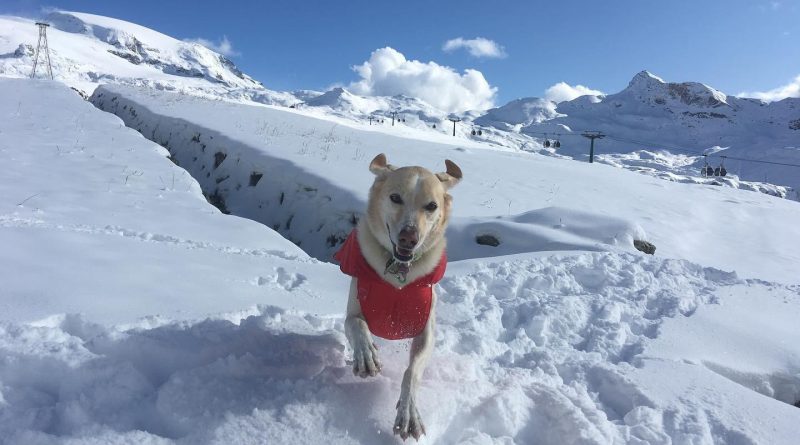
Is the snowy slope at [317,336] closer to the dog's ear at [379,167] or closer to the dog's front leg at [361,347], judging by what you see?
the dog's front leg at [361,347]

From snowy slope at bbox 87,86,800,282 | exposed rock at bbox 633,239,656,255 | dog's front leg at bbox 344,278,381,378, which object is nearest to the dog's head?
dog's front leg at bbox 344,278,381,378

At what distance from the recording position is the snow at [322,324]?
7.60 feet

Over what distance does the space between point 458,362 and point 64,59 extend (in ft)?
628

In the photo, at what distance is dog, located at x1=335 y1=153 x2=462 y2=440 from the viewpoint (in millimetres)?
2859

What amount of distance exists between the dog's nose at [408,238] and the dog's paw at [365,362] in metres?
0.63

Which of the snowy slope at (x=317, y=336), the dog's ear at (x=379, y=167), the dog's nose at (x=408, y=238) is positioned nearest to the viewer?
the snowy slope at (x=317, y=336)

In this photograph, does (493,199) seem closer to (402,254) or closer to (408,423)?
(402,254)

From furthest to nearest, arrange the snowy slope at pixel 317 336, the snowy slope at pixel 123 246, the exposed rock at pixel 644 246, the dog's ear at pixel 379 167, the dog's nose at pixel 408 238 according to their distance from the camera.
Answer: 1. the exposed rock at pixel 644 246
2. the dog's ear at pixel 379 167
3. the snowy slope at pixel 123 246
4. the dog's nose at pixel 408 238
5. the snowy slope at pixel 317 336

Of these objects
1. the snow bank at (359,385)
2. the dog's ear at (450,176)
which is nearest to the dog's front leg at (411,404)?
the snow bank at (359,385)

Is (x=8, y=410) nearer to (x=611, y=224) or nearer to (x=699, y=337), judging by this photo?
(x=699, y=337)

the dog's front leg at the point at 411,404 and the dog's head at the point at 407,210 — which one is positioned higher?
the dog's head at the point at 407,210

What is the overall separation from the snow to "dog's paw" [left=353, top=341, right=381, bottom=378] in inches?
5.2

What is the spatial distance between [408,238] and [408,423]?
1.02 m

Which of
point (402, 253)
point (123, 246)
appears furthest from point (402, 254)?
point (123, 246)
